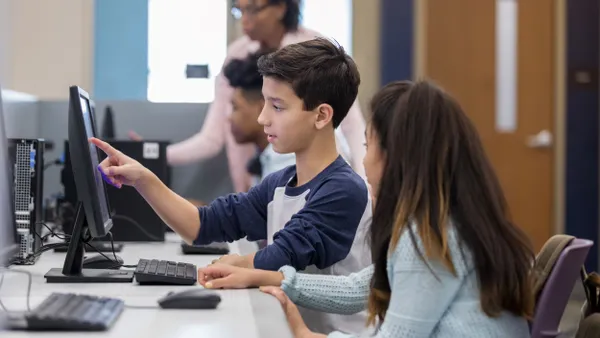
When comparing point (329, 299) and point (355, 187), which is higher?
point (355, 187)

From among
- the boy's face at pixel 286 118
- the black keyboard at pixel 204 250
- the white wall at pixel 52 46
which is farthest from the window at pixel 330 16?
the boy's face at pixel 286 118

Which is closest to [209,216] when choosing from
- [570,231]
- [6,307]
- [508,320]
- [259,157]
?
[6,307]

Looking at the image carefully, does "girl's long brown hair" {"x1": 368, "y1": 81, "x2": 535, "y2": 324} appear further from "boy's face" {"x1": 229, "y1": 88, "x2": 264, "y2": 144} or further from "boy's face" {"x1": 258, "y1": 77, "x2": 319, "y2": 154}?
"boy's face" {"x1": 229, "y1": 88, "x2": 264, "y2": 144}

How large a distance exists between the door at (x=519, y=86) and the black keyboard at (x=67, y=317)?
11.3ft

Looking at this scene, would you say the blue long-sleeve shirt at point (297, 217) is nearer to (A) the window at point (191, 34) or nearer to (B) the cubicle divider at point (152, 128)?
(B) the cubicle divider at point (152, 128)

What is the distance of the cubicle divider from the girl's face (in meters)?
1.58

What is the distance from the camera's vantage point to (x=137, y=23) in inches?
162

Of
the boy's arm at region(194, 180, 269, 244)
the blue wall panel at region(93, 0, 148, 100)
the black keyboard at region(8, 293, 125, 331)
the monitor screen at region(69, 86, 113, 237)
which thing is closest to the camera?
the black keyboard at region(8, 293, 125, 331)

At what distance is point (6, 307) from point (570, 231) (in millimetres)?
3807

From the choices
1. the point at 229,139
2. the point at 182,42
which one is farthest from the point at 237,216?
the point at 182,42

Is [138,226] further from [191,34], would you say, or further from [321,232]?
[191,34]

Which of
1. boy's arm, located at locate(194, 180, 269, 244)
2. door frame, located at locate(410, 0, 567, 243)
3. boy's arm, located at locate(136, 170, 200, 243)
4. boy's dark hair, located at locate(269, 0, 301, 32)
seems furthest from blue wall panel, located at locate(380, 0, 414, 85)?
boy's arm, located at locate(136, 170, 200, 243)

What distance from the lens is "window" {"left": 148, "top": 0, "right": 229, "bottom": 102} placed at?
408 centimetres

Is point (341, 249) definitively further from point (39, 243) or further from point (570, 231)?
point (570, 231)
